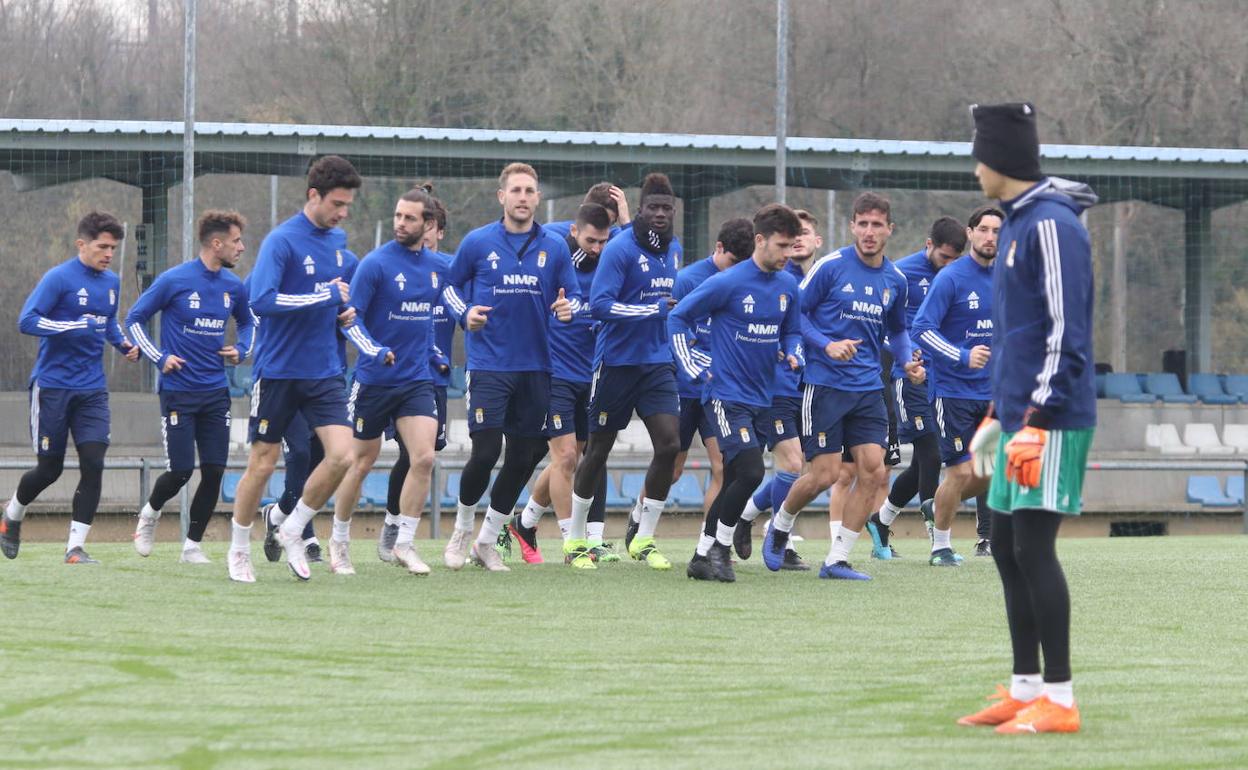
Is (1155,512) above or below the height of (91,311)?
below

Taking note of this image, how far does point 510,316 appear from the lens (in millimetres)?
10969

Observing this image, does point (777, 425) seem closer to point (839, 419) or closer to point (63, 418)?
point (839, 419)

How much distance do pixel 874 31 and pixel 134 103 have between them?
17519mm

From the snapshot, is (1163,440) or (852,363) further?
(1163,440)

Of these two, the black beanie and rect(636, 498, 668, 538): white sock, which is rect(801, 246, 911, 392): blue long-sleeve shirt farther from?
the black beanie

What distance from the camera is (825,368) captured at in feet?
36.7

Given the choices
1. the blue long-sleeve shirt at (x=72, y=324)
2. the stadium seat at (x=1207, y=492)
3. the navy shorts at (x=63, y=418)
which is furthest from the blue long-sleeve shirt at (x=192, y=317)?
the stadium seat at (x=1207, y=492)

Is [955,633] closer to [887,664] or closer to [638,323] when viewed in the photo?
[887,664]

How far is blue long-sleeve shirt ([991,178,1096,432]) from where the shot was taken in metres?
5.84

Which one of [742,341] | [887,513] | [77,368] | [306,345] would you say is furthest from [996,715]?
[77,368]

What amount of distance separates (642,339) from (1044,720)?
226 inches

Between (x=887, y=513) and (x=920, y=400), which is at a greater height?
(x=920, y=400)

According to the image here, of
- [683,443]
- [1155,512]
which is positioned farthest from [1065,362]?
[1155,512]

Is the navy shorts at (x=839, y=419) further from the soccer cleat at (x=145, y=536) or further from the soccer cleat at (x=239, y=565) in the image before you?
the soccer cleat at (x=145, y=536)
